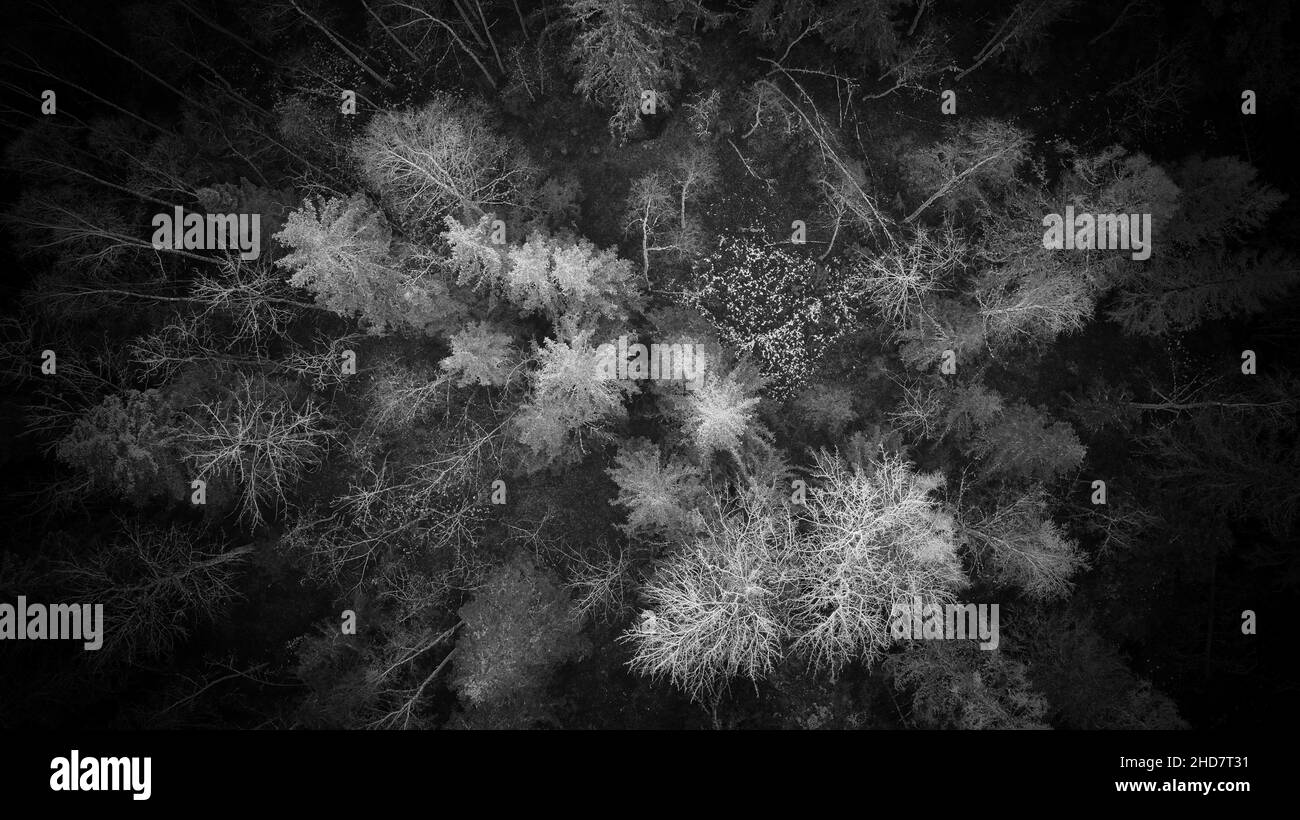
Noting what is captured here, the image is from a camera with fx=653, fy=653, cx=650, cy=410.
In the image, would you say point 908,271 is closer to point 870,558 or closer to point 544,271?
point 870,558

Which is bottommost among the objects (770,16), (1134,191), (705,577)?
(705,577)

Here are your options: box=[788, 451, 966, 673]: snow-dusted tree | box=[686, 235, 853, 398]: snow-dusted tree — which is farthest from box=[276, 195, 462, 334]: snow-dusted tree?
box=[788, 451, 966, 673]: snow-dusted tree

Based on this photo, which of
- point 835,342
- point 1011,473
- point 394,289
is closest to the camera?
point 394,289

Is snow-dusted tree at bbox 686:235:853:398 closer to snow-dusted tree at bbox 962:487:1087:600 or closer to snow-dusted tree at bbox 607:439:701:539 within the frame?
snow-dusted tree at bbox 607:439:701:539

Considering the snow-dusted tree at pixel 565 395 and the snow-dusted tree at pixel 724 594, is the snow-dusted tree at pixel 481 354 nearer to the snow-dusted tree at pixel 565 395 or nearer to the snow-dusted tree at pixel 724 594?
the snow-dusted tree at pixel 565 395
